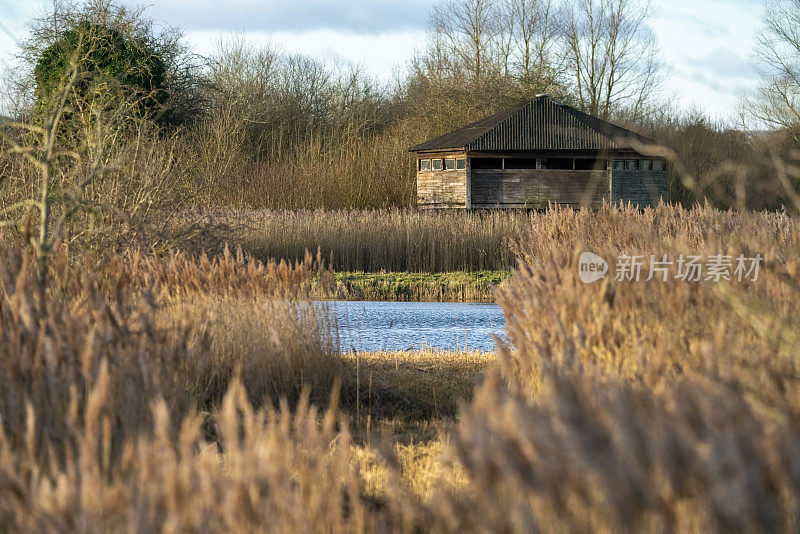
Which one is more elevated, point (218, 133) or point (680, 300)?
point (218, 133)

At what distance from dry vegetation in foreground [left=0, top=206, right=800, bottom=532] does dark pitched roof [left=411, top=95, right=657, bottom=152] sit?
795 inches

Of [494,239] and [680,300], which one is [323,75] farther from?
[680,300]

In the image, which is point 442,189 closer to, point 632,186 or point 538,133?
point 538,133

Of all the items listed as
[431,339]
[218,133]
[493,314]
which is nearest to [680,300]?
[431,339]

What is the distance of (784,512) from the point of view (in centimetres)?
200

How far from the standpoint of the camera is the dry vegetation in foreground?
1889mm

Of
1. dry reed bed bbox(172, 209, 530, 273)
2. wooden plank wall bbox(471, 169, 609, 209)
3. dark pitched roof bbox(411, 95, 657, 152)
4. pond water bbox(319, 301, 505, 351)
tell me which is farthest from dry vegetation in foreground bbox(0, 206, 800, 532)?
dark pitched roof bbox(411, 95, 657, 152)

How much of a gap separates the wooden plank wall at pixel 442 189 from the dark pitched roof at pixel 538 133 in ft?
2.82

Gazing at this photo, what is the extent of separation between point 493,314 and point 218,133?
13703mm

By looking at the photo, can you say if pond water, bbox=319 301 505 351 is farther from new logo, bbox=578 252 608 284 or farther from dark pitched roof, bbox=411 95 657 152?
dark pitched roof, bbox=411 95 657 152

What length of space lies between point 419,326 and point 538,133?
693 inches

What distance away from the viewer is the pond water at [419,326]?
8.88 m
